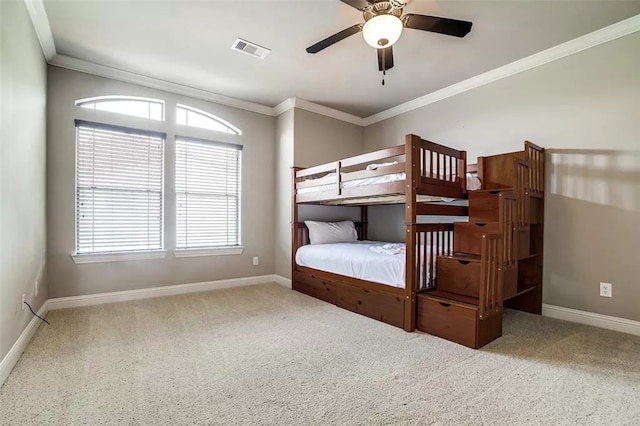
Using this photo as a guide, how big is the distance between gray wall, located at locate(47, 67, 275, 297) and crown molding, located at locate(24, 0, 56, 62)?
0.28 m

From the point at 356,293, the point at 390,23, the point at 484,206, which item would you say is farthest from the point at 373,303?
the point at 390,23

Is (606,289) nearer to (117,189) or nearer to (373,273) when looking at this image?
(373,273)

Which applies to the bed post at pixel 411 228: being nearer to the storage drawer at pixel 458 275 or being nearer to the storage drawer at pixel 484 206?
the storage drawer at pixel 458 275

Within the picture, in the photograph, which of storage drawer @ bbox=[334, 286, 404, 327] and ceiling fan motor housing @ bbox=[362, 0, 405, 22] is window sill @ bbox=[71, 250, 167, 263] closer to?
storage drawer @ bbox=[334, 286, 404, 327]

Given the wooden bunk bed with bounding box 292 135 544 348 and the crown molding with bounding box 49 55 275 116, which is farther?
the crown molding with bounding box 49 55 275 116

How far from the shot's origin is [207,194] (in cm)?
399

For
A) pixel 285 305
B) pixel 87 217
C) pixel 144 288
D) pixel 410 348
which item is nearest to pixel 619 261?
pixel 410 348

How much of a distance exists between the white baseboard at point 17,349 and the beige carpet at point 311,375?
5cm

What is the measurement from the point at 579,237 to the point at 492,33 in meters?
1.95

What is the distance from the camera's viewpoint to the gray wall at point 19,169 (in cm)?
180

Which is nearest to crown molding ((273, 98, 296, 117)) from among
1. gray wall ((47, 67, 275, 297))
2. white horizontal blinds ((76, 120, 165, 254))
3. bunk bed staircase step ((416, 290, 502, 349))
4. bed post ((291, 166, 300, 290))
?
gray wall ((47, 67, 275, 297))

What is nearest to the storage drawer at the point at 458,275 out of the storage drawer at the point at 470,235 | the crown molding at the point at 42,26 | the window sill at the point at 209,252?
the storage drawer at the point at 470,235

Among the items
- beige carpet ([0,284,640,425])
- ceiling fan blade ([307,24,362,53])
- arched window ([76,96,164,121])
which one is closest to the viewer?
beige carpet ([0,284,640,425])

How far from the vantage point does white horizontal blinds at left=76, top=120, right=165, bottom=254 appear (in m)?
3.23
